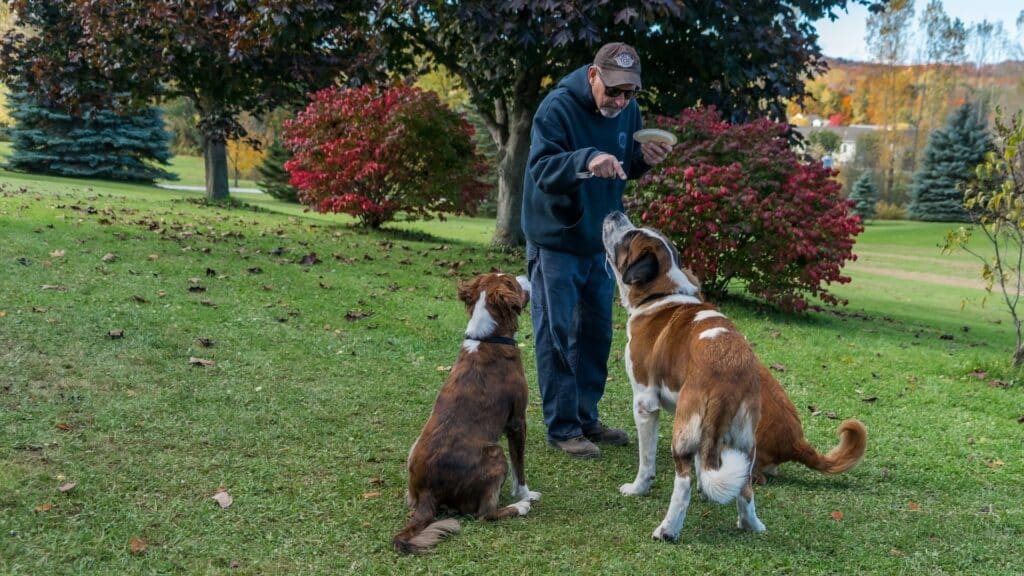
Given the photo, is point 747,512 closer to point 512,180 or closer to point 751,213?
point 751,213

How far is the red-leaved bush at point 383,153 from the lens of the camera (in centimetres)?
1484

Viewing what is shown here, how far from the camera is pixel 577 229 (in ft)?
15.9

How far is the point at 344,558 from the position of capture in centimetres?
351

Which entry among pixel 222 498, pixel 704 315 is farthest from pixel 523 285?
pixel 222 498

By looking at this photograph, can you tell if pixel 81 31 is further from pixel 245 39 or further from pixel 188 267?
pixel 188 267

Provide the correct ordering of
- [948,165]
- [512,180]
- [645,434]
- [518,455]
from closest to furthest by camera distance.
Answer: [518,455] < [645,434] < [512,180] < [948,165]

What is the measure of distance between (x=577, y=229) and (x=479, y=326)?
983mm

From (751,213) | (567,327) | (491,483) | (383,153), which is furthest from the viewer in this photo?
(383,153)

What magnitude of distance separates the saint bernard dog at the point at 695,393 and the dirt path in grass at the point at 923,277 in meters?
17.9

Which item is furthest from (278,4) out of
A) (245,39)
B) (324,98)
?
(324,98)

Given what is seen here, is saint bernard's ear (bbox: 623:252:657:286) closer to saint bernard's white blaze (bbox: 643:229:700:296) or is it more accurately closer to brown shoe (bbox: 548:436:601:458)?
saint bernard's white blaze (bbox: 643:229:700:296)

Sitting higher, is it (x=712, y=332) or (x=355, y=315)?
(x=712, y=332)

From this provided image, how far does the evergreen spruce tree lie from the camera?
100ft

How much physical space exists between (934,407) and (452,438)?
4.98 m
